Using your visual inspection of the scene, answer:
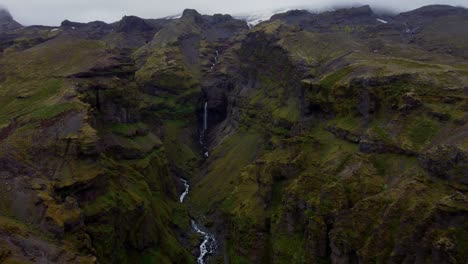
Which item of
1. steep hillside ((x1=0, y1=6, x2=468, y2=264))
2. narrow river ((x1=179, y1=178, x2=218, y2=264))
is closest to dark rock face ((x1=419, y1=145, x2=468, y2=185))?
steep hillside ((x1=0, y1=6, x2=468, y2=264))

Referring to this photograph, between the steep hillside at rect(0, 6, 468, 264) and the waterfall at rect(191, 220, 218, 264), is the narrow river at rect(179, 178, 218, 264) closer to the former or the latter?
the waterfall at rect(191, 220, 218, 264)

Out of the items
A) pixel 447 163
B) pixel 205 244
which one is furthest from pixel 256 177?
pixel 447 163

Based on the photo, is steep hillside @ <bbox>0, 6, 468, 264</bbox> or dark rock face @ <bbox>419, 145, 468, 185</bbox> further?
dark rock face @ <bbox>419, 145, 468, 185</bbox>

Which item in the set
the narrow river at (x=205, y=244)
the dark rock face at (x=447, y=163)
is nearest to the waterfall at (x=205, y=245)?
the narrow river at (x=205, y=244)

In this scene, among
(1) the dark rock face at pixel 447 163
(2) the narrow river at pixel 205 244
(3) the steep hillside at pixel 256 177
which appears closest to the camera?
(3) the steep hillside at pixel 256 177

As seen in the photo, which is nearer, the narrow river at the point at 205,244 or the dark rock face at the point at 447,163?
the dark rock face at the point at 447,163

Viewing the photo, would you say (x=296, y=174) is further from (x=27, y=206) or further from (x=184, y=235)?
(x=27, y=206)

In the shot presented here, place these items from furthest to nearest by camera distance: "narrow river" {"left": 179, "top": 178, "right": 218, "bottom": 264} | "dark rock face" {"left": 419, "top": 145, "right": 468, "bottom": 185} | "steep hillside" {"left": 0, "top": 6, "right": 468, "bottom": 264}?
"narrow river" {"left": 179, "top": 178, "right": 218, "bottom": 264}, "dark rock face" {"left": 419, "top": 145, "right": 468, "bottom": 185}, "steep hillside" {"left": 0, "top": 6, "right": 468, "bottom": 264}

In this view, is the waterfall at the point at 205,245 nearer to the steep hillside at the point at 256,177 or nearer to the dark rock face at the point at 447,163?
the steep hillside at the point at 256,177

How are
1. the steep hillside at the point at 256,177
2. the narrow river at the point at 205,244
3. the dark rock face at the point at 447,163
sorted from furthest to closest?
the narrow river at the point at 205,244 → the dark rock face at the point at 447,163 → the steep hillside at the point at 256,177

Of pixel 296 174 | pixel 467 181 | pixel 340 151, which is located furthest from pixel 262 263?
pixel 467 181

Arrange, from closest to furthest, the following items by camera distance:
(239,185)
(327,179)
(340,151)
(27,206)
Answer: (27,206)
(327,179)
(340,151)
(239,185)
